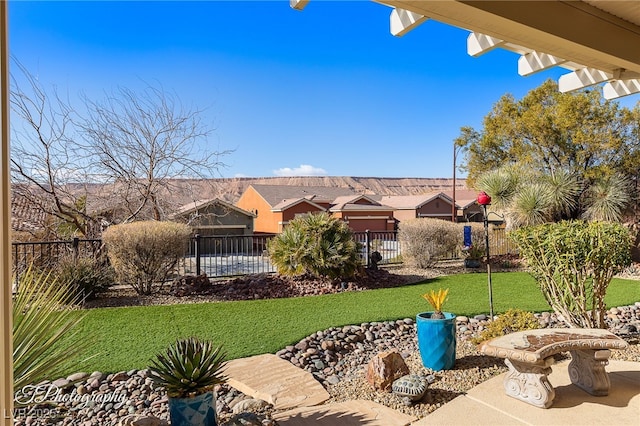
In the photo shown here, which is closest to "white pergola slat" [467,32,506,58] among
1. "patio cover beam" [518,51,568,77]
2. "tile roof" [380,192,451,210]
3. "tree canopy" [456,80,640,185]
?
"patio cover beam" [518,51,568,77]

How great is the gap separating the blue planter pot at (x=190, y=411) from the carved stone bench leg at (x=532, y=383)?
2.42m

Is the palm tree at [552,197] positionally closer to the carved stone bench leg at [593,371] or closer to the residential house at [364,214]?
the carved stone bench leg at [593,371]

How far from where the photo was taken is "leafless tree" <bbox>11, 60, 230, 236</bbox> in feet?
32.4

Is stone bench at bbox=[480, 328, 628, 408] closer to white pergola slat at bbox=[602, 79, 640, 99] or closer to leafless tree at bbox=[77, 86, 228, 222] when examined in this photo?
white pergola slat at bbox=[602, 79, 640, 99]

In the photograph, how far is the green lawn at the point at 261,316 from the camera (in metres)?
4.88

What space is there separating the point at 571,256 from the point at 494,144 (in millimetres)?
18251

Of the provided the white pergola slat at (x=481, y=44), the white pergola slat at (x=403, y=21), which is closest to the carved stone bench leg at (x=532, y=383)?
the white pergola slat at (x=481, y=44)

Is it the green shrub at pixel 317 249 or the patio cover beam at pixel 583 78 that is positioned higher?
the patio cover beam at pixel 583 78

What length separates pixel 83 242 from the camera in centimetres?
882

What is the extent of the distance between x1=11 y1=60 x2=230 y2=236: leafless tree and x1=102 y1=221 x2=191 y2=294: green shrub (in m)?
3.15

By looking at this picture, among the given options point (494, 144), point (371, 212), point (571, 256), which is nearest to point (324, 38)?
point (571, 256)

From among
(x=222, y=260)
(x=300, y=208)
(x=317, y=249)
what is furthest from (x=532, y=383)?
(x=300, y=208)

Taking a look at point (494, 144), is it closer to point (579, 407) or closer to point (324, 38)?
point (324, 38)

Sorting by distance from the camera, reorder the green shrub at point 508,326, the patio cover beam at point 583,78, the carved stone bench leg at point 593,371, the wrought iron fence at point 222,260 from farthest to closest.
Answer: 1. the wrought iron fence at point 222,260
2. the green shrub at point 508,326
3. the patio cover beam at point 583,78
4. the carved stone bench leg at point 593,371
